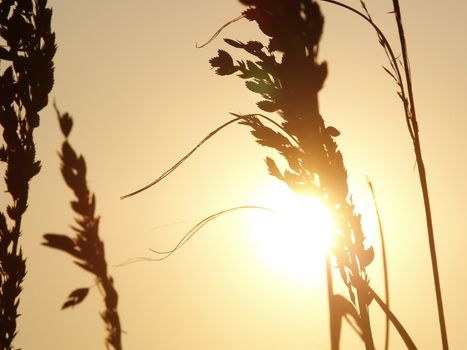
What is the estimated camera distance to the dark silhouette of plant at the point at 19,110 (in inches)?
155

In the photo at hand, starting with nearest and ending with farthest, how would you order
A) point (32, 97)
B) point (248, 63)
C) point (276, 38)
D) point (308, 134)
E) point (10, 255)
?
point (308, 134) → point (276, 38) → point (248, 63) → point (10, 255) → point (32, 97)

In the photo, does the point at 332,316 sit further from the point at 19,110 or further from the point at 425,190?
the point at 19,110

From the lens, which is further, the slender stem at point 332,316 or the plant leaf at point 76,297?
the slender stem at point 332,316

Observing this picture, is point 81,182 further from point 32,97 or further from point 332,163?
point 32,97

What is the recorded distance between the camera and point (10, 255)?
3.84 m

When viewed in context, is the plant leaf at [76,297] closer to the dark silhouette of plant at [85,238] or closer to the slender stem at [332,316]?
the dark silhouette of plant at [85,238]

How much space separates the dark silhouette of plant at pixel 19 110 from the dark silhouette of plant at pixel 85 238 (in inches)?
111

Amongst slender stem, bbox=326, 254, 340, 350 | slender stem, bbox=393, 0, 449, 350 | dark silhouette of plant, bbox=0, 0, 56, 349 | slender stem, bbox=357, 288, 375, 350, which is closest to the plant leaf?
slender stem, bbox=326, 254, 340, 350

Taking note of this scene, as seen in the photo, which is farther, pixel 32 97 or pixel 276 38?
pixel 32 97

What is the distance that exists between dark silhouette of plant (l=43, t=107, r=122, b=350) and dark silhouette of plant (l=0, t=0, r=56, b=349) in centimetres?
281

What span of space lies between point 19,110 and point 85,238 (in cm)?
369

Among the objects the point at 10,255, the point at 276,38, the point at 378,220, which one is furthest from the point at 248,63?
the point at 10,255

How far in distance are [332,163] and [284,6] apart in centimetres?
50

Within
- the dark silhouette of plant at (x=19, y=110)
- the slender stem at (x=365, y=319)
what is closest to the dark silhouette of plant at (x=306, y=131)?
the slender stem at (x=365, y=319)
